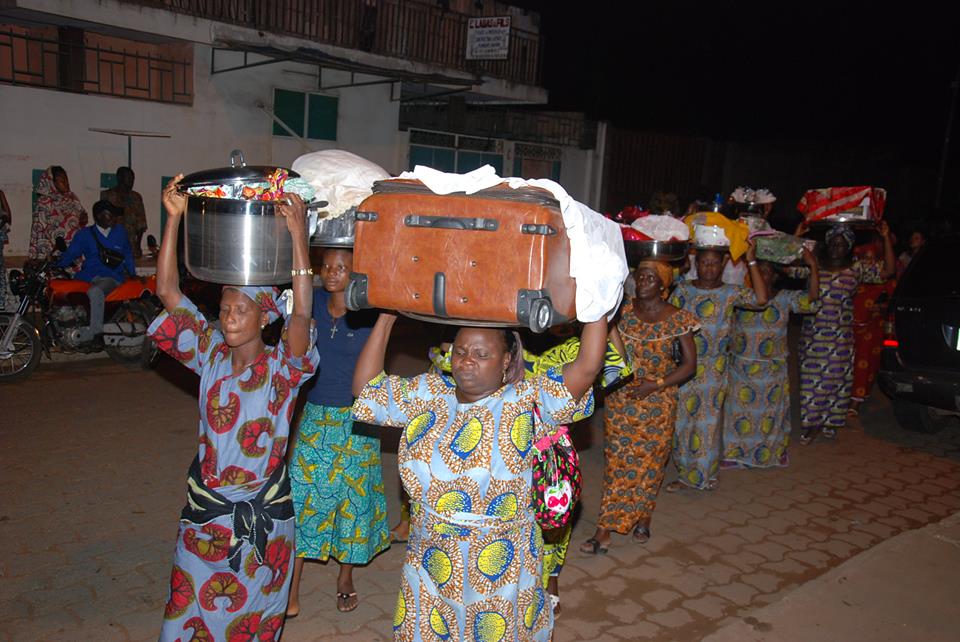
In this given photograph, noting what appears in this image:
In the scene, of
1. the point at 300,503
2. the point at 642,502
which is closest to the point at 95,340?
the point at 300,503

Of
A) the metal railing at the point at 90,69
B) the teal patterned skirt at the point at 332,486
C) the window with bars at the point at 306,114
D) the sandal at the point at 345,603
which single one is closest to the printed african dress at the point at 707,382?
the teal patterned skirt at the point at 332,486

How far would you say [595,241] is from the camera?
2.58 metres

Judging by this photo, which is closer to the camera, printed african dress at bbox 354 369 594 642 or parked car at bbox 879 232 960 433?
printed african dress at bbox 354 369 594 642

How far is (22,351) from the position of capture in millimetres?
8414

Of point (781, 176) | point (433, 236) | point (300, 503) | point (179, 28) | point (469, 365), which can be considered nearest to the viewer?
point (433, 236)

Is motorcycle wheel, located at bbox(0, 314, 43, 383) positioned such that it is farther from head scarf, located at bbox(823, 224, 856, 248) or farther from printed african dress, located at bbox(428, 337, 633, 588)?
head scarf, located at bbox(823, 224, 856, 248)

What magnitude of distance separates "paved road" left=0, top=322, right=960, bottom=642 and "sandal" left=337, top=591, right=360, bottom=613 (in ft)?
0.13

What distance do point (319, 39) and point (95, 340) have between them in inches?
380

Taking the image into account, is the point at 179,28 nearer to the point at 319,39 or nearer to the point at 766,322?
the point at 319,39

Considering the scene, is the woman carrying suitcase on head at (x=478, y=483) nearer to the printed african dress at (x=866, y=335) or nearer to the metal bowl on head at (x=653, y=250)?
the metal bowl on head at (x=653, y=250)

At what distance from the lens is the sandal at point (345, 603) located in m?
4.35

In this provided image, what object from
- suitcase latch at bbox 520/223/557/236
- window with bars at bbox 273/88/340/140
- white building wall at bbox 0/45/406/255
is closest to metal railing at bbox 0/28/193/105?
white building wall at bbox 0/45/406/255

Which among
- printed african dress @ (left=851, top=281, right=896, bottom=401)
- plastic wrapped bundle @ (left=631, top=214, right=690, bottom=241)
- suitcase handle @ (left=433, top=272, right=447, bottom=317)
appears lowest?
printed african dress @ (left=851, top=281, right=896, bottom=401)

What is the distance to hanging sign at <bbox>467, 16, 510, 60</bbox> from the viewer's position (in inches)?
726
